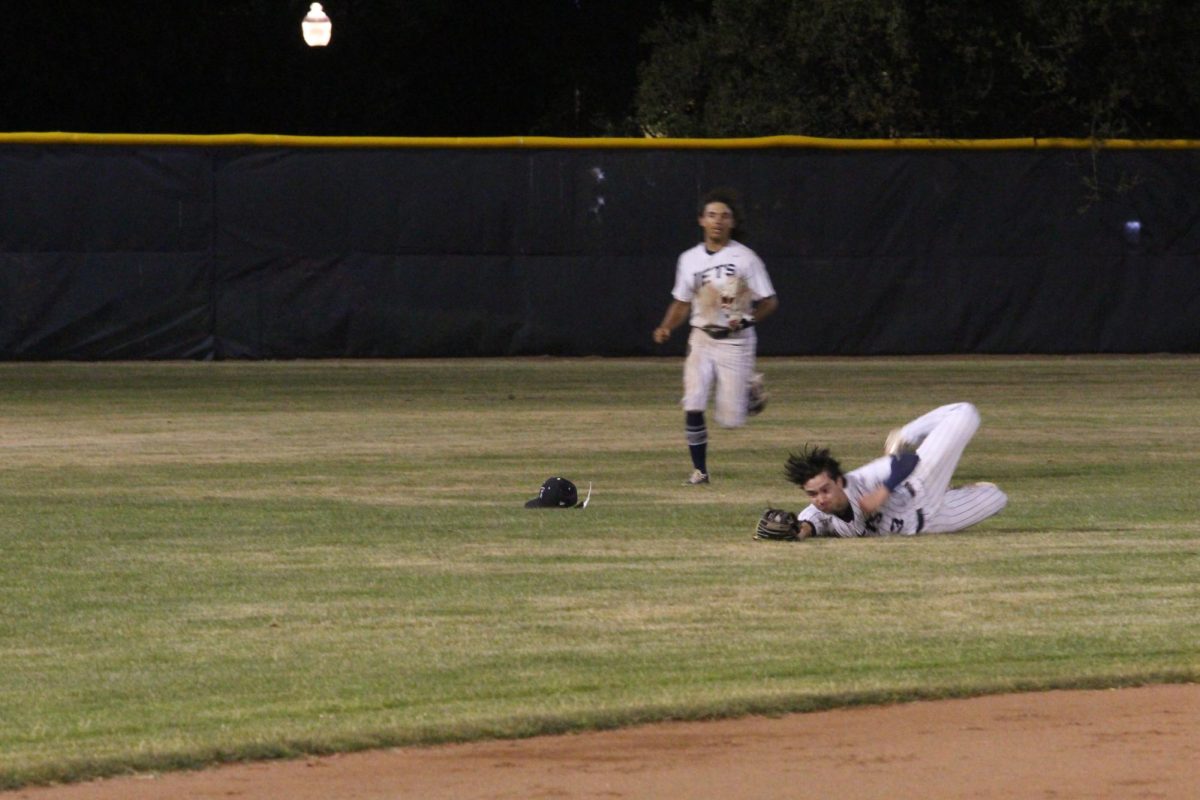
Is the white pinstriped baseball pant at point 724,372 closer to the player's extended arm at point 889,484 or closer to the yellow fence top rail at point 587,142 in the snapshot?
the player's extended arm at point 889,484

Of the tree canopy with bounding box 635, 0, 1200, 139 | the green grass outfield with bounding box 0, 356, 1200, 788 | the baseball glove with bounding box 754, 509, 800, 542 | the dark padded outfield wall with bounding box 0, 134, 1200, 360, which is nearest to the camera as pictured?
the green grass outfield with bounding box 0, 356, 1200, 788

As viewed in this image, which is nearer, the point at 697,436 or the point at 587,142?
the point at 697,436

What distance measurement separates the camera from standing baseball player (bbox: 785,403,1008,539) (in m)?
10.2

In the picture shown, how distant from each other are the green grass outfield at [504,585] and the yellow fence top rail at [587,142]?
24.8 feet

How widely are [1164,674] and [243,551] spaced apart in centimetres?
488

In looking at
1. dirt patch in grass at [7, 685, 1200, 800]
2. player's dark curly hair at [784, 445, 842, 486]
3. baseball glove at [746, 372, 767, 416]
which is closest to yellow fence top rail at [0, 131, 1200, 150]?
baseball glove at [746, 372, 767, 416]

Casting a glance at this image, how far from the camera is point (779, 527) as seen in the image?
10445 mm

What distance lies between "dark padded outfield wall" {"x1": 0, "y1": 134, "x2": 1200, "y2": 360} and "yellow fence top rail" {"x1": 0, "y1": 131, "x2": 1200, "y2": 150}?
0.04 metres

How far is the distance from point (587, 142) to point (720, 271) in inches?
482

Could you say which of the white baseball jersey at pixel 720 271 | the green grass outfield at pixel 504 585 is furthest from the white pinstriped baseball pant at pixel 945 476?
the white baseball jersey at pixel 720 271

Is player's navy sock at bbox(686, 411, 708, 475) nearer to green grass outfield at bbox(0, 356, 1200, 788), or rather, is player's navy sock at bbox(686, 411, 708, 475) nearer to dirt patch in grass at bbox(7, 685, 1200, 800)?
green grass outfield at bbox(0, 356, 1200, 788)

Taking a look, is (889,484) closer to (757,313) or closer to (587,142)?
(757,313)

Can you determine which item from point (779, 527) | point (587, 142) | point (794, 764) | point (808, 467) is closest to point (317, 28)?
point (587, 142)

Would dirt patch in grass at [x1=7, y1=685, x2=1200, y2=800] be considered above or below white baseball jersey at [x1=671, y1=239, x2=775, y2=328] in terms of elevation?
below
